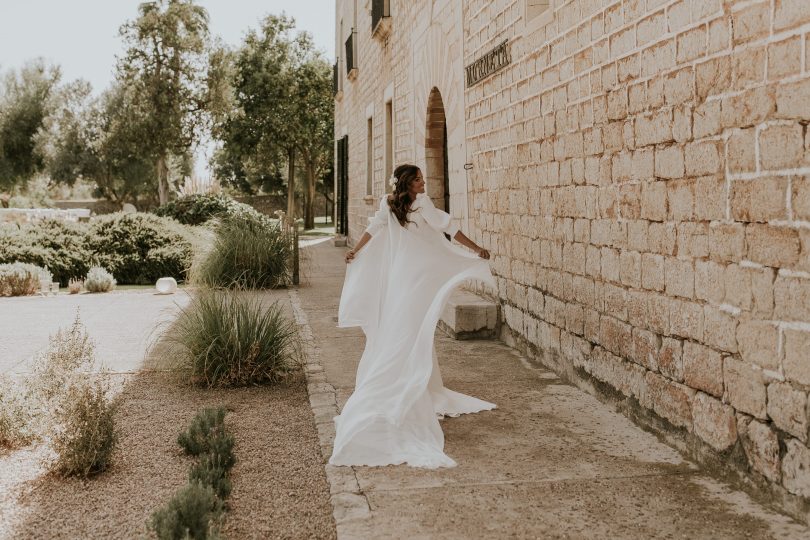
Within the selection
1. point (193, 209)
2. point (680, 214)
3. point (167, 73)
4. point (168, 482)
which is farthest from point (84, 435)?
point (167, 73)

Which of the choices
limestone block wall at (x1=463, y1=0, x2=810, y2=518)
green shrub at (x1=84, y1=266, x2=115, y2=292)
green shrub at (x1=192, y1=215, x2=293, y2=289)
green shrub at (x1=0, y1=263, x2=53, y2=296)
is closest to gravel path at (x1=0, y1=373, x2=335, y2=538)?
limestone block wall at (x1=463, y1=0, x2=810, y2=518)

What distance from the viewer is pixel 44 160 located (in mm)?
30000

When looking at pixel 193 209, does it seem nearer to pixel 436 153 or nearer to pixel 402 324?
pixel 436 153

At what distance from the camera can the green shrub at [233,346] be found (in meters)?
5.63

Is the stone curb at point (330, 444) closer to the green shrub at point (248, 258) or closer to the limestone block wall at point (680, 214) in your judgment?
the limestone block wall at point (680, 214)

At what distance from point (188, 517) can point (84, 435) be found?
1158 mm

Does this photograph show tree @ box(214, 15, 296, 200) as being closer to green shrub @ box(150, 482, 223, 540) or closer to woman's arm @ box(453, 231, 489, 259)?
woman's arm @ box(453, 231, 489, 259)

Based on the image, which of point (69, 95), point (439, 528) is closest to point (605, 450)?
point (439, 528)

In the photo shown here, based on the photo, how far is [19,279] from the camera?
36.1ft

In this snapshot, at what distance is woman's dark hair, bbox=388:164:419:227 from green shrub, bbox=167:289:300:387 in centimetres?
148

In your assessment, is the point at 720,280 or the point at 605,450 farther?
the point at 605,450

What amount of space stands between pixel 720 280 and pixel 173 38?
23.1 meters

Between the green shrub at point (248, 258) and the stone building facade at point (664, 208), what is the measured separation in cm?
381

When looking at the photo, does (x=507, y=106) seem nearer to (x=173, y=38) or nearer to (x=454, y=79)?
(x=454, y=79)
